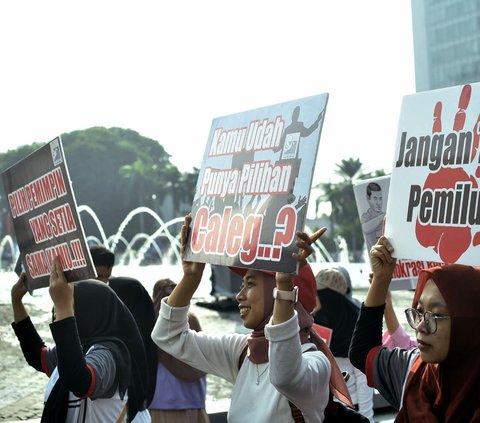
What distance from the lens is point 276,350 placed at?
289 centimetres

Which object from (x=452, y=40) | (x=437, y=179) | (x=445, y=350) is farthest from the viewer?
(x=452, y=40)

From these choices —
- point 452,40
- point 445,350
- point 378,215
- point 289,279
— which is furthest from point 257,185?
point 452,40

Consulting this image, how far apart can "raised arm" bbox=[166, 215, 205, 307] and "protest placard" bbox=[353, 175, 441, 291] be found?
1546 mm

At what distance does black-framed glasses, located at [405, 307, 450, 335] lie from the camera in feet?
8.83

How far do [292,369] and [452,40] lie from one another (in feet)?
255

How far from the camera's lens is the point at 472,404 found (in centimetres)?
260

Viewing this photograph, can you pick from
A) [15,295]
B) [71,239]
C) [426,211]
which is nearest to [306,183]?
[426,211]

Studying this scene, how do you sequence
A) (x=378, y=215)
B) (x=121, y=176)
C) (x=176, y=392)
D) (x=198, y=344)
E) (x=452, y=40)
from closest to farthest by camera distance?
(x=198, y=344)
(x=378, y=215)
(x=176, y=392)
(x=121, y=176)
(x=452, y=40)

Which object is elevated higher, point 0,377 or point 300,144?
point 300,144

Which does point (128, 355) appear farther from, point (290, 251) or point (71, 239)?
point (290, 251)

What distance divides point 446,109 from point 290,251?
2.51 ft

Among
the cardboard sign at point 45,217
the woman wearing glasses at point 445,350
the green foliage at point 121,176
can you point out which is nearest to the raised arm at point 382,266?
the woman wearing glasses at point 445,350

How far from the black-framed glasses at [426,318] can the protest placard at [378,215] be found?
6.72 feet

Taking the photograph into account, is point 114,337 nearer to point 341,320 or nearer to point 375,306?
point 375,306
